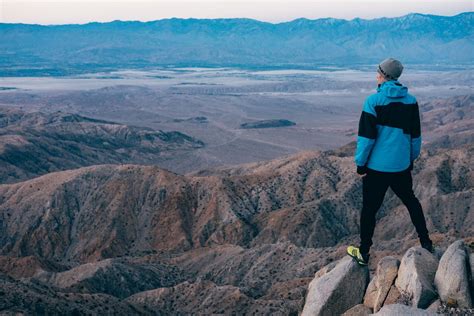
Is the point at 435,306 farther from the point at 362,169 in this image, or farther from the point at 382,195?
the point at 362,169

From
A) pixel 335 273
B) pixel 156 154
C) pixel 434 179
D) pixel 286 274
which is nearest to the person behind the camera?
pixel 335 273

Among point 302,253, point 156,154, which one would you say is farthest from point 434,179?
point 156,154

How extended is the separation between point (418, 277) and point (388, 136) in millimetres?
2757

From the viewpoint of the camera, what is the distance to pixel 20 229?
55.7 m

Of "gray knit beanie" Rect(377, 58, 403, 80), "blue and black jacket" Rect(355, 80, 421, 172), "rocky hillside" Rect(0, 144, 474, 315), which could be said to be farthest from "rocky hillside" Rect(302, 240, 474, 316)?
"rocky hillside" Rect(0, 144, 474, 315)

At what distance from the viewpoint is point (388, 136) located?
10.7m

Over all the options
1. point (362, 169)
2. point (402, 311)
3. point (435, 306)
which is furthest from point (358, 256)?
point (402, 311)

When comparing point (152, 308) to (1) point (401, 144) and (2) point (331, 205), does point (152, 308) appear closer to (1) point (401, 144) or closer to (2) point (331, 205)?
(1) point (401, 144)

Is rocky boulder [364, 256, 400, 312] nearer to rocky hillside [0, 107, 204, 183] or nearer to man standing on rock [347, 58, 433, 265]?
man standing on rock [347, 58, 433, 265]

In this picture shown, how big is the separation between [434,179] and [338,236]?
1145cm

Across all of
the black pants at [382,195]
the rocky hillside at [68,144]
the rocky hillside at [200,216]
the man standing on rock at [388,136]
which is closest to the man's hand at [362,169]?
the man standing on rock at [388,136]

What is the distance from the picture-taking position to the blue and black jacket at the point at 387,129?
10.6 meters

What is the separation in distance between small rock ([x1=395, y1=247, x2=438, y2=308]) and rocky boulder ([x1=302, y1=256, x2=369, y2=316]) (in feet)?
2.99

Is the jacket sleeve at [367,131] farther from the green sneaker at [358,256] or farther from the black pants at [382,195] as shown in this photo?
the green sneaker at [358,256]
